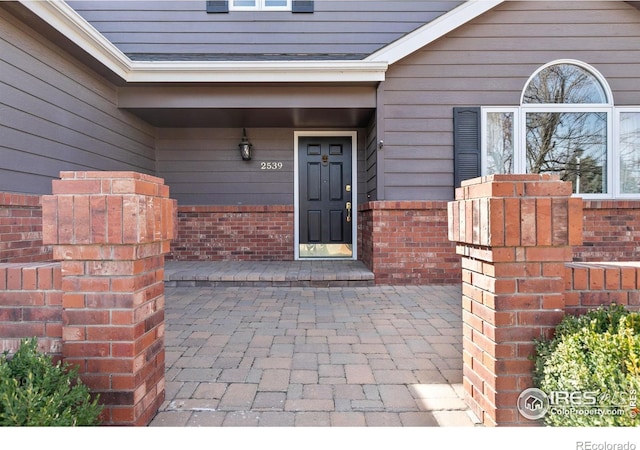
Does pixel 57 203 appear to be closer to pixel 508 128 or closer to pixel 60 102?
pixel 60 102

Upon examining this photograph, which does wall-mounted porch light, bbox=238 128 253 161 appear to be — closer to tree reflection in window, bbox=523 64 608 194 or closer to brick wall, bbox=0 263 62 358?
tree reflection in window, bbox=523 64 608 194

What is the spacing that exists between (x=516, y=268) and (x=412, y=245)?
3266mm

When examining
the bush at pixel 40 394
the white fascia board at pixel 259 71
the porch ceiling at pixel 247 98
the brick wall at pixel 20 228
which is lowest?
the bush at pixel 40 394

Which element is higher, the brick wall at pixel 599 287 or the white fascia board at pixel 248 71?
the white fascia board at pixel 248 71

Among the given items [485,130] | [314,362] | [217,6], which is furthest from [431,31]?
[314,362]

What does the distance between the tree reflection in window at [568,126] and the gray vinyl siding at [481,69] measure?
19 cm

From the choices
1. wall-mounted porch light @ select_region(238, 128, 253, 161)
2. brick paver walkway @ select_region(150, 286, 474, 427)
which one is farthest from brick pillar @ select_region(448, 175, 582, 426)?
wall-mounted porch light @ select_region(238, 128, 253, 161)

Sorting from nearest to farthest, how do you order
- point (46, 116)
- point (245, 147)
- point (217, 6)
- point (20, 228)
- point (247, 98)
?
1. point (20, 228)
2. point (46, 116)
3. point (247, 98)
4. point (217, 6)
5. point (245, 147)

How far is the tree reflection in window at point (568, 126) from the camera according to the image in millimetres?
4875

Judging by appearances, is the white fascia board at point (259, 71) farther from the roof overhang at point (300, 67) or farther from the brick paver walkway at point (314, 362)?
the brick paver walkway at point (314, 362)

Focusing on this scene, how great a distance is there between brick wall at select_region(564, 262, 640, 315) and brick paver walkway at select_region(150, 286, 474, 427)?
74 centimetres

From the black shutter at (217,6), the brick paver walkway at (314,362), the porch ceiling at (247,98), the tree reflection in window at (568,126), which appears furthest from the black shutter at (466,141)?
the black shutter at (217,6)

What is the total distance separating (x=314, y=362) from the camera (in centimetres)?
232

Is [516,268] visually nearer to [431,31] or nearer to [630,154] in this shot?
[431,31]
